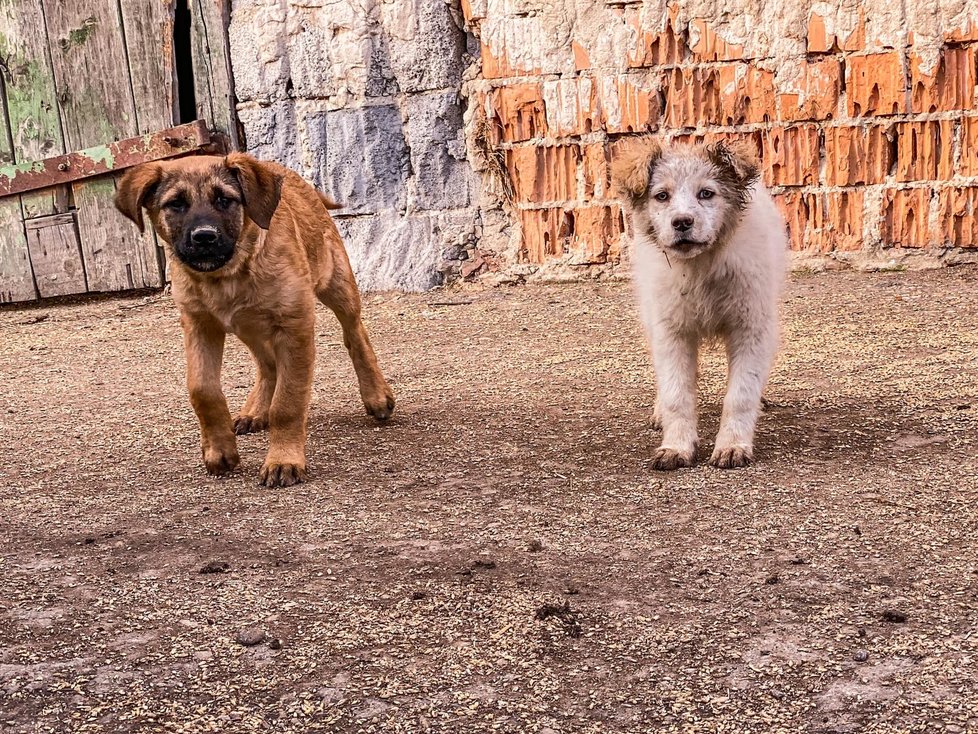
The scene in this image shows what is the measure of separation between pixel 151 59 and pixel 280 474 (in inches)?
203

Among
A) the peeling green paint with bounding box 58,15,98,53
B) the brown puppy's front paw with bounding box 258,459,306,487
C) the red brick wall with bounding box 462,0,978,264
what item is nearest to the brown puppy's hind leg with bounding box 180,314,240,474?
the brown puppy's front paw with bounding box 258,459,306,487

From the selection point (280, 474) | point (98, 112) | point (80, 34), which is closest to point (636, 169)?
point (280, 474)

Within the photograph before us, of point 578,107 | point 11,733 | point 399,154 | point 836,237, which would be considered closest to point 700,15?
point 578,107

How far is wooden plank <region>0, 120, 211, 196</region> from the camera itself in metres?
7.75

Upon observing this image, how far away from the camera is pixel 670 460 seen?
352cm

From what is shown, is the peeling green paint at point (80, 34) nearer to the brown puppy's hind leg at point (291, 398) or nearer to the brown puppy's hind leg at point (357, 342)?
the brown puppy's hind leg at point (357, 342)

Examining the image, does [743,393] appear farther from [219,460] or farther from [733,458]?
[219,460]

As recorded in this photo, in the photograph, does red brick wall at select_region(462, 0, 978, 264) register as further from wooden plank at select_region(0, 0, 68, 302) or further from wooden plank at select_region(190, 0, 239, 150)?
wooden plank at select_region(0, 0, 68, 302)

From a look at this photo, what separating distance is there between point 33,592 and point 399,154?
5339 millimetres

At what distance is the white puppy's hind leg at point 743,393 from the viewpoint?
3.50m

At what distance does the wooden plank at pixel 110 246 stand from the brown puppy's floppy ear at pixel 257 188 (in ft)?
14.9

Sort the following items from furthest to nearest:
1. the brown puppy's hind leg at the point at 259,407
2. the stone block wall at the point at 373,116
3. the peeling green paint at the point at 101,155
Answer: the peeling green paint at the point at 101,155
the stone block wall at the point at 373,116
the brown puppy's hind leg at the point at 259,407

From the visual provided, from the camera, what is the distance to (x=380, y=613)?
249cm

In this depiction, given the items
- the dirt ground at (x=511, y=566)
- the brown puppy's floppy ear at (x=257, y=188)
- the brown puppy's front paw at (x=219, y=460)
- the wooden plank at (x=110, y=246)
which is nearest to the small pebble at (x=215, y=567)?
the dirt ground at (x=511, y=566)
